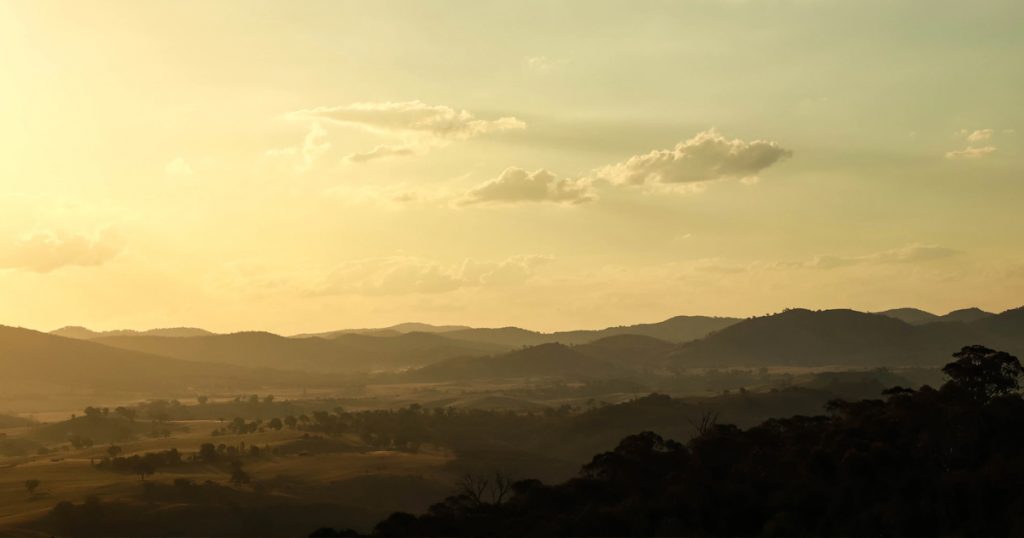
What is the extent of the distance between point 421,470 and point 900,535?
457 feet

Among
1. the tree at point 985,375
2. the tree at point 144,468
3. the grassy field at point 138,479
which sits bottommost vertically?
the grassy field at point 138,479

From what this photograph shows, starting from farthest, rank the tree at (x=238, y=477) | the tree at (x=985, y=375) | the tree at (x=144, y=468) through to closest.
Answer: the tree at (x=144, y=468) → the tree at (x=238, y=477) → the tree at (x=985, y=375)

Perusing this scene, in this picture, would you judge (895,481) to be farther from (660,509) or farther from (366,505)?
(366,505)

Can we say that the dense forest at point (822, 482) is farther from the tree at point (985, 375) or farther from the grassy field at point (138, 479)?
the grassy field at point (138, 479)

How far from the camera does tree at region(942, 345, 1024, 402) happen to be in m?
87.7

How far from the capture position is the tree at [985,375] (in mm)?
87688

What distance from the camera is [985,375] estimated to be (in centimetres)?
8844

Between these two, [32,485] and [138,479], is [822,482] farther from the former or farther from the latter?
[32,485]

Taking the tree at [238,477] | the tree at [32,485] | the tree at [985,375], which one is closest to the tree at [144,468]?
the tree at [238,477]

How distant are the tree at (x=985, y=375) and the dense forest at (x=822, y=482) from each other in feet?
0.34

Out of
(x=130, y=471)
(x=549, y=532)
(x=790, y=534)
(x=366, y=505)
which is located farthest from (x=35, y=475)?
(x=790, y=534)

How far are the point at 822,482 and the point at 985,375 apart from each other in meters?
23.0

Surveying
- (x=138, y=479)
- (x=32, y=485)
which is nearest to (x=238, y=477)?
(x=138, y=479)

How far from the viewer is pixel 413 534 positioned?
79.8 metres
